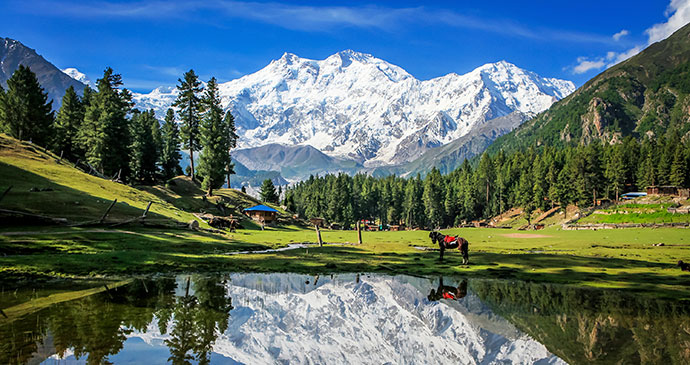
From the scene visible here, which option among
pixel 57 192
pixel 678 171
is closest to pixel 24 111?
pixel 57 192

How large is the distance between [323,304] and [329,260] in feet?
43.8

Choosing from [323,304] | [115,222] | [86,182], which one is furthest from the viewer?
[86,182]

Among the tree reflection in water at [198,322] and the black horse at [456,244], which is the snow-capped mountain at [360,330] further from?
the black horse at [456,244]

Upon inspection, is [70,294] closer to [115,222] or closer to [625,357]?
[625,357]

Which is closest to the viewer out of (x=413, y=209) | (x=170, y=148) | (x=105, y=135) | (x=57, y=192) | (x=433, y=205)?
(x=57, y=192)

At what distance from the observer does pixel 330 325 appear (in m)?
14.0

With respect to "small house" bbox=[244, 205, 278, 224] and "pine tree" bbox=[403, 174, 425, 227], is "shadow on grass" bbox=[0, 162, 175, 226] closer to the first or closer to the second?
"small house" bbox=[244, 205, 278, 224]

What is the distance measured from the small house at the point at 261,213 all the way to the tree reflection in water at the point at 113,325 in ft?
232

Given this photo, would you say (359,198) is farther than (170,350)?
Yes

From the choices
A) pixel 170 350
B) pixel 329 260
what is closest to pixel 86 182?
pixel 329 260

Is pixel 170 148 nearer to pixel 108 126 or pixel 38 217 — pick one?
pixel 108 126

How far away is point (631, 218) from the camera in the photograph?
8425cm

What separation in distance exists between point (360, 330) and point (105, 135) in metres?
70.5

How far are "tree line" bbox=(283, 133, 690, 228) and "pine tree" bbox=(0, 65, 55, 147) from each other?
83.0 meters
